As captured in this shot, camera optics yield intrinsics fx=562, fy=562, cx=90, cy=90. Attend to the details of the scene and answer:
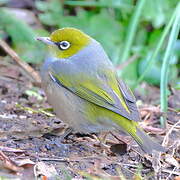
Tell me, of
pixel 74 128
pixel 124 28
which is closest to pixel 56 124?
pixel 74 128

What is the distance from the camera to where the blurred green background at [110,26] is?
279 inches

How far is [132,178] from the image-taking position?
14.3ft

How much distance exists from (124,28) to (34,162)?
371 cm

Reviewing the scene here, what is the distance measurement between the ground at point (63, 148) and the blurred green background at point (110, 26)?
1113mm

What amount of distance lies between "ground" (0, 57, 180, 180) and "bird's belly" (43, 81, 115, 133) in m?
0.22

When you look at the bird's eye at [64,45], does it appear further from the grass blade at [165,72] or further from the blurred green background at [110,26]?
the blurred green background at [110,26]

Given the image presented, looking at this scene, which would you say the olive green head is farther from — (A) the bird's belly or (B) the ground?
(B) the ground

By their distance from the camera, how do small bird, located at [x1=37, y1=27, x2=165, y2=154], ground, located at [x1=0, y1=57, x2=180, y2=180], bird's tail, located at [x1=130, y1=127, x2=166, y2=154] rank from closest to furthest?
ground, located at [x1=0, y1=57, x2=180, y2=180] < bird's tail, located at [x1=130, y1=127, x2=166, y2=154] < small bird, located at [x1=37, y1=27, x2=165, y2=154]

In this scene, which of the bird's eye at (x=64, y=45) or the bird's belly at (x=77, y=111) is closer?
the bird's belly at (x=77, y=111)

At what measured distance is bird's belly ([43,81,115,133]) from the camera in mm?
4711

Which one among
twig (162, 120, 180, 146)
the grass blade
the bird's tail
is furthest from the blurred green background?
the bird's tail

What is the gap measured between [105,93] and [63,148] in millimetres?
587

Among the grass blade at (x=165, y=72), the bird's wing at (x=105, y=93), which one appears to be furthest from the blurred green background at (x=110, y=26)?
the bird's wing at (x=105, y=93)

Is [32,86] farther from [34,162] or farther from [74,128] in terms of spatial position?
[34,162]
